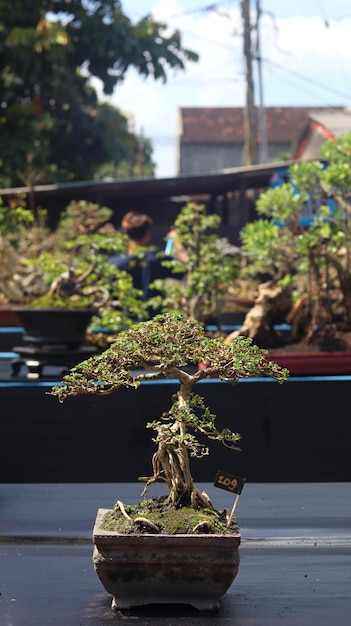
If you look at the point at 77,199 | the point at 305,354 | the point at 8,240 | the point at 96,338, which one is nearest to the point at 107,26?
the point at 77,199

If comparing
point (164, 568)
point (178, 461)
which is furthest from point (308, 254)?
point (164, 568)

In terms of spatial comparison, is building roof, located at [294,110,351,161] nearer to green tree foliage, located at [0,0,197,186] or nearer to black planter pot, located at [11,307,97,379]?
green tree foliage, located at [0,0,197,186]

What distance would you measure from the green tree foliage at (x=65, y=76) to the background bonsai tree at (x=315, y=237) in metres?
12.0

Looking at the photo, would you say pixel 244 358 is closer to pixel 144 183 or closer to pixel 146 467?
pixel 146 467

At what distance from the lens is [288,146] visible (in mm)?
46688

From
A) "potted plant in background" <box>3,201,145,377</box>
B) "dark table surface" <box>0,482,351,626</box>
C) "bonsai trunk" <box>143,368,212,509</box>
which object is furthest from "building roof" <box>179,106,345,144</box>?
"bonsai trunk" <box>143,368,212,509</box>

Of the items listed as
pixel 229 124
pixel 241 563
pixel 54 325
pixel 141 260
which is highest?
pixel 229 124

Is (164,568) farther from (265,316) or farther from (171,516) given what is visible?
(265,316)

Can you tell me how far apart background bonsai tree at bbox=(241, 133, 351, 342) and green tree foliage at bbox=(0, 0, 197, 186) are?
1199cm

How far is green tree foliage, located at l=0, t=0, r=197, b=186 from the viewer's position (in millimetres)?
18703

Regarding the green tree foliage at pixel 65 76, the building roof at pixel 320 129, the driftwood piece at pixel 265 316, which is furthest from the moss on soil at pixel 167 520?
the building roof at pixel 320 129

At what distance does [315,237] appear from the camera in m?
5.43

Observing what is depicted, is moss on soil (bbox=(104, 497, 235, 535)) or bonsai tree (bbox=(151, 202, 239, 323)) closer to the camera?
moss on soil (bbox=(104, 497, 235, 535))

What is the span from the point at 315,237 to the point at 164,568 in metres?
3.32
